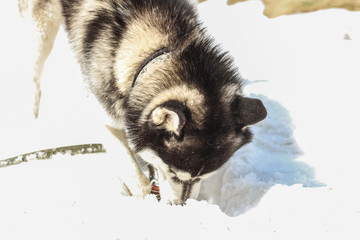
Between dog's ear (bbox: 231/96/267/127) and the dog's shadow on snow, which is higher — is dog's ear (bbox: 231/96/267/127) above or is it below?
above

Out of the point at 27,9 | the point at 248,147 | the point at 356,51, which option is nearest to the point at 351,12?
the point at 356,51

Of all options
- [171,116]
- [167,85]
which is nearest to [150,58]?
[167,85]

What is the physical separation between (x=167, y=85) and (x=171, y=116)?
21 cm

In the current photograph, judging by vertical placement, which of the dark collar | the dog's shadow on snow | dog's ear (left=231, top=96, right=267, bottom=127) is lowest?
the dog's shadow on snow

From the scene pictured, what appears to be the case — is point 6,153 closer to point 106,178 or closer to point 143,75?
point 106,178

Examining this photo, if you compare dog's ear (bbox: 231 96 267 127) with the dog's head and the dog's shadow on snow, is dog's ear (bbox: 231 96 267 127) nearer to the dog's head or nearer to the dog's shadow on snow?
the dog's head

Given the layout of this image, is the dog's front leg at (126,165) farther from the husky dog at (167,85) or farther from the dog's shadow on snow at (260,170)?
the dog's shadow on snow at (260,170)

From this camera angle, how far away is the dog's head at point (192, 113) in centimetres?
174

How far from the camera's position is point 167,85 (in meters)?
1.79

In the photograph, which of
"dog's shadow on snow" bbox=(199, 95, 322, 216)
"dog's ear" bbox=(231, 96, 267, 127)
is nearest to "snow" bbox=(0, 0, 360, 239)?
"dog's shadow on snow" bbox=(199, 95, 322, 216)

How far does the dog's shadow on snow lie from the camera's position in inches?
94.3

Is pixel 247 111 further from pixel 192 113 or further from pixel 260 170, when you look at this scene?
pixel 260 170

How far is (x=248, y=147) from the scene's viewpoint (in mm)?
2863

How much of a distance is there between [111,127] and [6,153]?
1.25 metres
